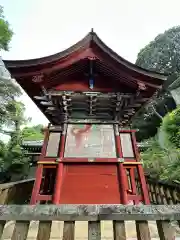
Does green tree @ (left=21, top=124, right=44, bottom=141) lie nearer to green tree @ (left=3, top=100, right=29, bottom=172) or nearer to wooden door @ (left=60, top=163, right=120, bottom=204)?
green tree @ (left=3, top=100, right=29, bottom=172)

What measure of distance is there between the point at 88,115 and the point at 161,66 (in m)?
21.3

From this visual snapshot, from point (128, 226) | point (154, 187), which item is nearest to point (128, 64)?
point (128, 226)

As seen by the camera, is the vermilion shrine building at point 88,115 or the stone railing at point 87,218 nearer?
the stone railing at point 87,218

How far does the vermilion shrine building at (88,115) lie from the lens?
3.68m

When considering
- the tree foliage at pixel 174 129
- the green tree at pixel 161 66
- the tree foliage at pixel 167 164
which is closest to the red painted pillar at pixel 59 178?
the tree foliage at pixel 167 164

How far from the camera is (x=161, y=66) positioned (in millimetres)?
21562

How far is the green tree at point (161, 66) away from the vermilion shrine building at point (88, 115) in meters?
16.9

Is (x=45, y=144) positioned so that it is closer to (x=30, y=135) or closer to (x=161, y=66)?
(x=30, y=135)

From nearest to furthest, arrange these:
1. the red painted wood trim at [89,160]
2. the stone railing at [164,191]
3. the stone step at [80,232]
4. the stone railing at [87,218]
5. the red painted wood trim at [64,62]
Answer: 1. the stone railing at [87,218]
2. the stone step at [80,232]
3. the red painted wood trim at [64,62]
4. the red painted wood trim at [89,160]
5. the stone railing at [164,191]

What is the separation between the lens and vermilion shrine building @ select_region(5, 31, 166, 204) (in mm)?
3684

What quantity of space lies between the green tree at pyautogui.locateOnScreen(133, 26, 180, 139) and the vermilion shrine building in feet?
55.5

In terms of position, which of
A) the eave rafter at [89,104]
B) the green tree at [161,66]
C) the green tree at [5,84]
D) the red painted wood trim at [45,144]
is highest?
the green tree at [161,66]

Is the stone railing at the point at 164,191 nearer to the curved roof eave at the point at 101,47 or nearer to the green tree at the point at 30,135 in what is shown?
the curved roof eave at the point at 101,47

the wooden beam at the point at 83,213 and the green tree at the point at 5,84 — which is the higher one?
the green tree at the point at 5,84
